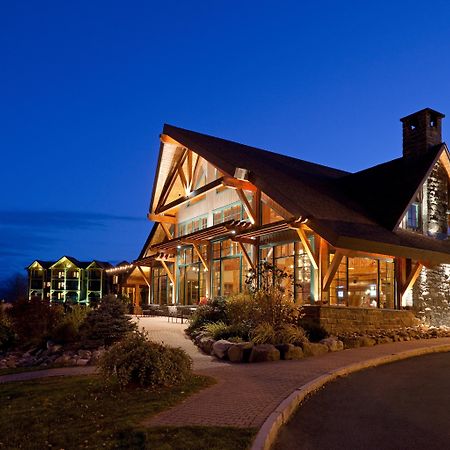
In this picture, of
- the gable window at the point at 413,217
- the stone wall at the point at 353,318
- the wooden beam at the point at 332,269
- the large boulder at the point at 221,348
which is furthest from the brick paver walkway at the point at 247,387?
the gable window at the point at 413,217

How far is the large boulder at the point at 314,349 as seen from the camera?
506 inches

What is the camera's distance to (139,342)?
9.14 m

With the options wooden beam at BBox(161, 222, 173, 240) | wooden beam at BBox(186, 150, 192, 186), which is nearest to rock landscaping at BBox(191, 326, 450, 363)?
wooden beam at BBox(186, 150, 192, 186)

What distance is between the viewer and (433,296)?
19891 mm

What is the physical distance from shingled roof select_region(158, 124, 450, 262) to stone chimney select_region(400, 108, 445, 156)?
614 mm

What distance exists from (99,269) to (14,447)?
65168mm

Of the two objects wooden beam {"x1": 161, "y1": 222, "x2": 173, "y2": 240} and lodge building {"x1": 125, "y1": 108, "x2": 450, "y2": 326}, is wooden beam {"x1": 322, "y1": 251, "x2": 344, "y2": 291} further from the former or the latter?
wooden beam {"x1": 161, "y1": 222, "x2": 173, "y2": 240}

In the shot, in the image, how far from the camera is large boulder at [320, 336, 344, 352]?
13.7 m

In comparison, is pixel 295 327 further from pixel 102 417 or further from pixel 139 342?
pixel 102 417

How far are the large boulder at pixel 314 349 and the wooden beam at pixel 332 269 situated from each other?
3.71 metres

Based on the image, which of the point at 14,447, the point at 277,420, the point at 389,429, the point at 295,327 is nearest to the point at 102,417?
the point at 14,447

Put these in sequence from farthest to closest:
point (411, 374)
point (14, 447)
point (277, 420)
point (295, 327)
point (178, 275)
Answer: point (178, 275) → point (295, 327) → point (411, 374) → point (277, 420) → point (14, 447)

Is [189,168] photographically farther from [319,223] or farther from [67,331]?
[67,331]

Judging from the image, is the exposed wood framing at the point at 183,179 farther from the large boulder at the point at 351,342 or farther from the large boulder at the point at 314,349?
the large boulder at the point at 314,349
